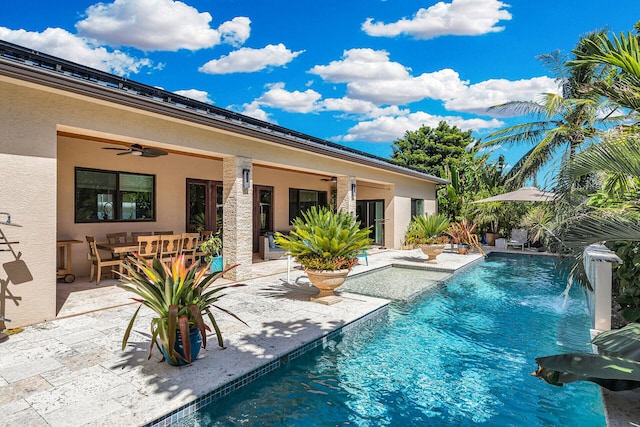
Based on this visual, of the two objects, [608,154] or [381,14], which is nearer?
[608,154]

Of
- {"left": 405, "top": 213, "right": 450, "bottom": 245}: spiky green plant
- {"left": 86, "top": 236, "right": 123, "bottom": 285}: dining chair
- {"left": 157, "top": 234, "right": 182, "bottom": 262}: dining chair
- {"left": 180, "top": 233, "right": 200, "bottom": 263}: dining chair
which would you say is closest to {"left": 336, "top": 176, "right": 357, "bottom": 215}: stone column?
{"left": 405, "top": 213, "right": 450, "bottom": 245}: spiky green plant

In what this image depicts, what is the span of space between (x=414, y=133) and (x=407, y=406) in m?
41.7

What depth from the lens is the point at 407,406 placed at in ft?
13.3

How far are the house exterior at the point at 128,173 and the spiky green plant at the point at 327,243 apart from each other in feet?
8.62

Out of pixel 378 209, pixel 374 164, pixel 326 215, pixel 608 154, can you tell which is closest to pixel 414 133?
pixel 378 209

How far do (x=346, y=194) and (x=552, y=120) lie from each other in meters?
11.8

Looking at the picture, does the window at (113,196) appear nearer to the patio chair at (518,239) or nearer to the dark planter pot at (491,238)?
the patio chair at (518,239)

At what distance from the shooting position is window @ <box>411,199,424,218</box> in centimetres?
2018

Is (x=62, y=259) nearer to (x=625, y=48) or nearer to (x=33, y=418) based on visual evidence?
(x=33, y=418)

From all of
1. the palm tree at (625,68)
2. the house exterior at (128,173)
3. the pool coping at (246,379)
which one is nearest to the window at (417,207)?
the house exterior at (128,173)

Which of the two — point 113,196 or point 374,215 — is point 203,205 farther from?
point 374,215

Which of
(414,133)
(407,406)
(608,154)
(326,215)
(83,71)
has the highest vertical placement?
(414,133)

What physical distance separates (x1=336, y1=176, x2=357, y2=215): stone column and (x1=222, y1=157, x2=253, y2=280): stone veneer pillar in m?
5.29

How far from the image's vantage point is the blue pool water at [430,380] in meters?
3.84
